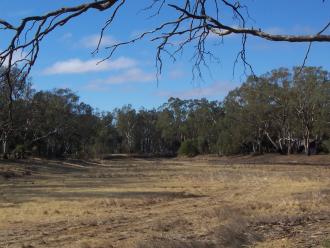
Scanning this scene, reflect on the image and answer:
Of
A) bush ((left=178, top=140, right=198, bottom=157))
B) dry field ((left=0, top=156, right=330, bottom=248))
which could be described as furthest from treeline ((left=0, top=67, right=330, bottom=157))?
dry field ((left=0, top=156, right=330, bottom=248))

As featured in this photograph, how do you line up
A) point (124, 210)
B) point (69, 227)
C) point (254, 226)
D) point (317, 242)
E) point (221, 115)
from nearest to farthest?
point (317, 242) → point (254, 226) → point (69, 227) → point (124, 210) → point (221, 115)

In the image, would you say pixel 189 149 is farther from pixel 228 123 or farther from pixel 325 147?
pixel 325 147

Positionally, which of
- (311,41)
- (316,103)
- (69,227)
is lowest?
(69,227)

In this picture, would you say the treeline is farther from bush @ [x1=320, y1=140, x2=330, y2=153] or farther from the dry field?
the dry field

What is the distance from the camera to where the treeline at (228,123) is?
75.9m

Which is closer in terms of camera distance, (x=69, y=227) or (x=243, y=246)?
(x=243, y=246)

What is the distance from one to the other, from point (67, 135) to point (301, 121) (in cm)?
3350

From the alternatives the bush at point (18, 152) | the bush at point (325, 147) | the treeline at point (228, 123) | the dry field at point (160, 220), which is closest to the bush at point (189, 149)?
the treeline at point (228, 123)

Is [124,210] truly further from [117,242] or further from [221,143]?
[221,143]

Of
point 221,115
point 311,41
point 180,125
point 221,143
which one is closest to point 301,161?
point 221,143

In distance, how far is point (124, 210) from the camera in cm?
2070

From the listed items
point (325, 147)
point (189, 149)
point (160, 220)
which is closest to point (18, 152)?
Answer: point (325, 147)

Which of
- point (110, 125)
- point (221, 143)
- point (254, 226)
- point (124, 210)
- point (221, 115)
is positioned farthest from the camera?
point (110, 125)

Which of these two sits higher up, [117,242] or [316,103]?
[316,103]
